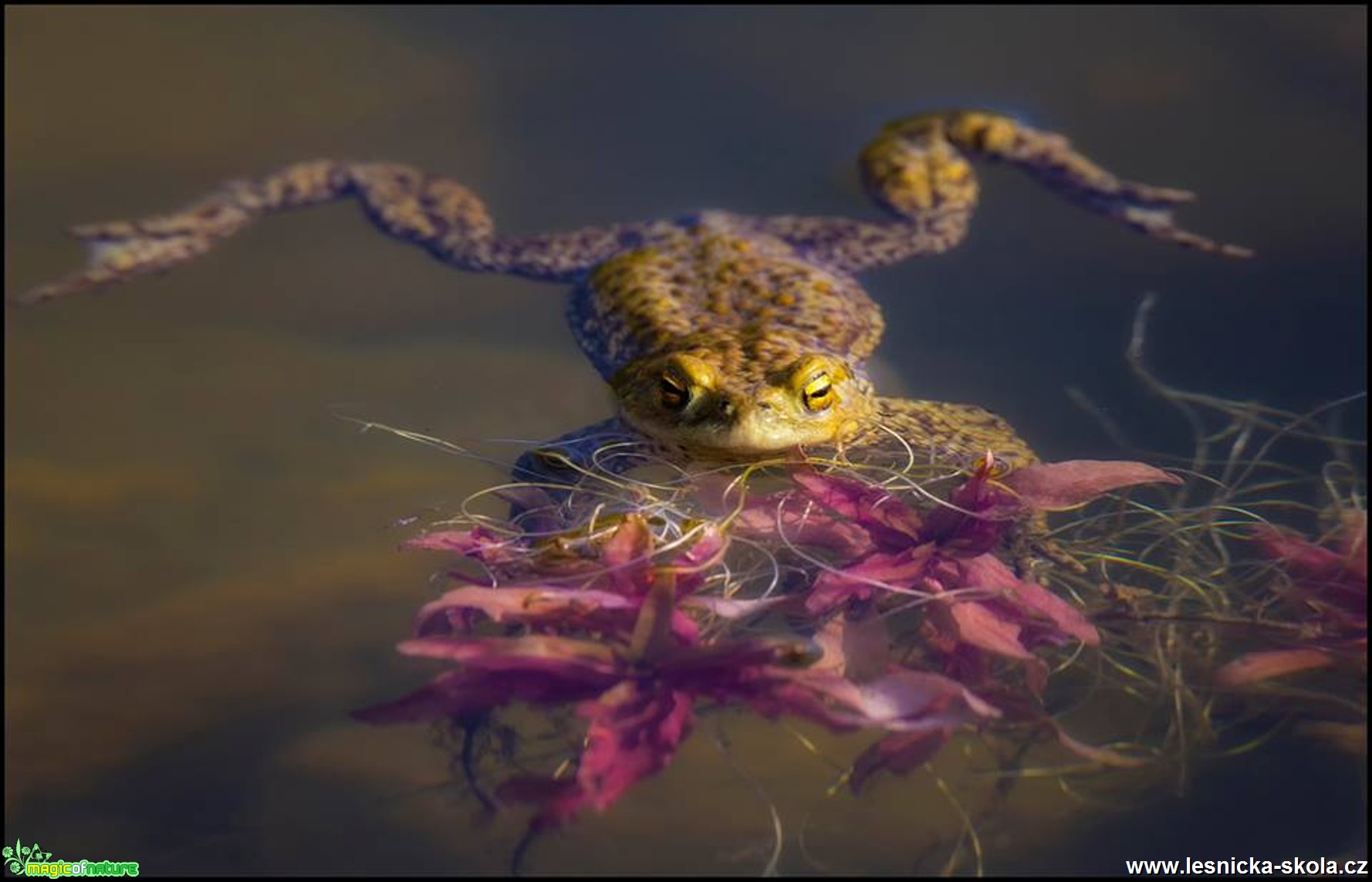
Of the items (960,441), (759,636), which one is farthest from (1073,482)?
(759,636)

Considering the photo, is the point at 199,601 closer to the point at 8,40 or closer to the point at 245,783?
the point at 245,783

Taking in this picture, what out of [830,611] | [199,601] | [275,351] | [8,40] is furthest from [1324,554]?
[8,40]

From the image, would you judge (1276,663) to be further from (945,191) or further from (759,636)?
(945,191)

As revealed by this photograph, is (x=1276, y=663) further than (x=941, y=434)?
No

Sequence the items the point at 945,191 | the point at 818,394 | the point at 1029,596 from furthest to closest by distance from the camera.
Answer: the point at 945,191
the point at 818,394
the point at 1029,596

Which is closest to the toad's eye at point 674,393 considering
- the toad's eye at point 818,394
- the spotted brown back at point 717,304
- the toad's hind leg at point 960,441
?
the spotted brown back at point 717,304

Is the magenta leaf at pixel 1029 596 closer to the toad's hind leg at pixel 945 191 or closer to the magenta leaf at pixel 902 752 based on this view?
the magenta leaf at pixel 902 752

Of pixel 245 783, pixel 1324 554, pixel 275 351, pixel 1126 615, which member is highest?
pixel 1324 554
